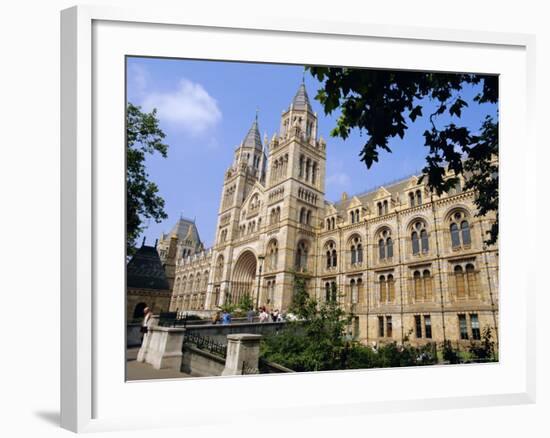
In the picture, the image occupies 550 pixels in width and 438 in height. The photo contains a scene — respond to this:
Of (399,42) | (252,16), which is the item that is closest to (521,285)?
(399,42)

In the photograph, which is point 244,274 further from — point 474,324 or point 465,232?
point 474,324

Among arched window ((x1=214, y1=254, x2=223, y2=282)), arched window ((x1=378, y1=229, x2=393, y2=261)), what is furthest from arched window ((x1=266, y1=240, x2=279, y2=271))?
arched window ((x1=378, y1=229, x2=393, y2=261))

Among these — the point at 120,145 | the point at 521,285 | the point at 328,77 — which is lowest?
the point at 521,285

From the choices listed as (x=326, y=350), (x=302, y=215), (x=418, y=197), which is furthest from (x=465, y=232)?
(x=326, y=350)

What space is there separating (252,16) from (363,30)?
7.98ft

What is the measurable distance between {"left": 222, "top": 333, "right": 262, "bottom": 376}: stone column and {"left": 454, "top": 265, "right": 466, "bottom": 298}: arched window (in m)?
12.8

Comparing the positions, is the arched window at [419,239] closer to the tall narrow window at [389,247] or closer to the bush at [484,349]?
the tall narrow window at [389,247]

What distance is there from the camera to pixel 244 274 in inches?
1150

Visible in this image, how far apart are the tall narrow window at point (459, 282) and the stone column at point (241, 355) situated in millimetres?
12842

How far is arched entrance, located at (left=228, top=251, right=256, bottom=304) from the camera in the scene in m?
28.3

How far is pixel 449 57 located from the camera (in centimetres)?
915

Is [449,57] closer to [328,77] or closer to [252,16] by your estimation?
[328,77]

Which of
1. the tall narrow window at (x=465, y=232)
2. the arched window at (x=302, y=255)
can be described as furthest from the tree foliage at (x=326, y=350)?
the arched window at (x=302, y=255)

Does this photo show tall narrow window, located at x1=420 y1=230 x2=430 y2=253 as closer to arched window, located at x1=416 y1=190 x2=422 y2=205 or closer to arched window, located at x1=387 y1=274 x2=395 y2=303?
arched window, located at x1=416 y1=190 x2=422 y2=205
